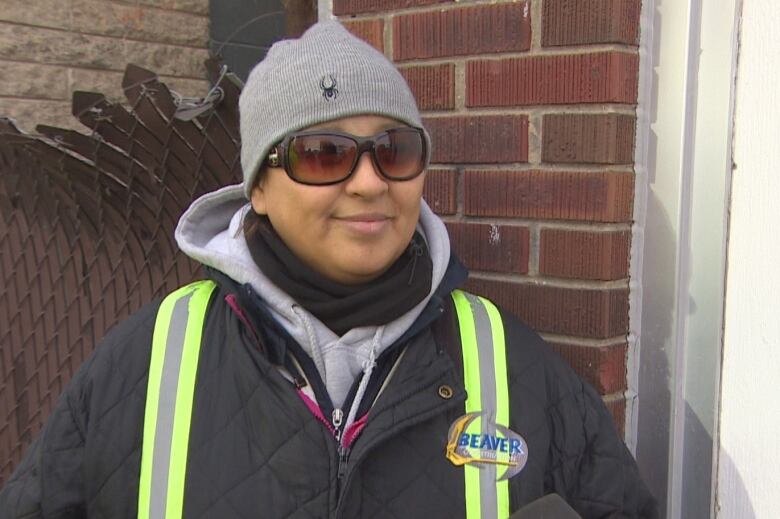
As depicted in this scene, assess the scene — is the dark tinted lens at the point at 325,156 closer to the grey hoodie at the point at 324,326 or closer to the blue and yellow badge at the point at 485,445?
the grey hoodie at the point at 324,326

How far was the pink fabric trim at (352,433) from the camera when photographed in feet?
4.68

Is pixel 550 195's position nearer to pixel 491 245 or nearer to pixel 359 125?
pixel 491 245

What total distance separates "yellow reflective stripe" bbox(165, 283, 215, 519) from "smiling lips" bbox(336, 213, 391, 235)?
0.36 metres

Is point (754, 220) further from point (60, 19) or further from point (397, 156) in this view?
point (60, 19)

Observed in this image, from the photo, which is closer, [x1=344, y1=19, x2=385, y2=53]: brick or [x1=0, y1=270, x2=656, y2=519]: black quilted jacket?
[x1=0, y1=270, x2=656, y2=519]: black quilted jacket

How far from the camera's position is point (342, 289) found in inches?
61.1

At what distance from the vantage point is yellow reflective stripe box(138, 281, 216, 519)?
144 centimetres

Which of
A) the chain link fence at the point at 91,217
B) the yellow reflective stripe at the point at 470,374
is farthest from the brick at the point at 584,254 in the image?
the chain link fence at the point at 91,217

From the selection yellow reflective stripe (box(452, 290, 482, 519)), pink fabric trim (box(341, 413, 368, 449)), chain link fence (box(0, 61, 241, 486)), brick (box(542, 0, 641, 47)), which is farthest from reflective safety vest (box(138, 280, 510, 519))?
chain link fence (box(0, 61, 241, 486))

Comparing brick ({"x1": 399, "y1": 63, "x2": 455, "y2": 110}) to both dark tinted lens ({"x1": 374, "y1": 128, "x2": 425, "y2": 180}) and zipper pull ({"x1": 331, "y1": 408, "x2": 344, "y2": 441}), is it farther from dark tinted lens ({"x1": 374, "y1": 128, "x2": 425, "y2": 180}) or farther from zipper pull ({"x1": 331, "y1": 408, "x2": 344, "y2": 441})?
zipper pull ({"x1": 331, "y1": 408, "x2": 344, "y2": 441})

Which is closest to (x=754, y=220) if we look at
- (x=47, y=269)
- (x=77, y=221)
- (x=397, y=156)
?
(x=397, y=156)

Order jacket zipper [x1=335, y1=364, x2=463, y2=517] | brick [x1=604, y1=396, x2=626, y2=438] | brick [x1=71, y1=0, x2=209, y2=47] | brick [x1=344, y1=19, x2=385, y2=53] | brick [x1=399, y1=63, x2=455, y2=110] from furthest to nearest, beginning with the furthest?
brick [x1=71, y1=0, x2=209, y2=47] → brick [x1=344, y1=19, x2=385, y2=53] → brick [x1=399, y1=63, x2=455, y2=110] → brick [x1=604, y1=396, x2=626, y2=438] → jacket zipper [x1=335, y1=364, x2=463, y2=517]

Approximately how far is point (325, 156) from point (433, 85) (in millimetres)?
630

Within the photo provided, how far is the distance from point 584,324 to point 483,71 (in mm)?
663
